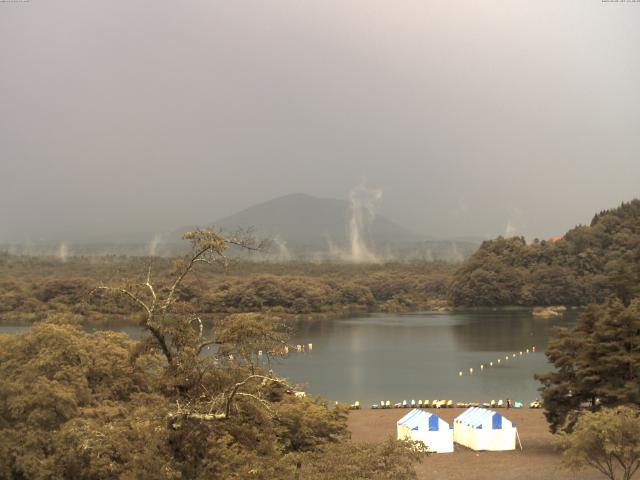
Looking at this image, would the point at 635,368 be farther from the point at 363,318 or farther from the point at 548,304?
the point at 548,304

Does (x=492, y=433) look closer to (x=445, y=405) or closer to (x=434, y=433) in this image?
(x=434, y=433)

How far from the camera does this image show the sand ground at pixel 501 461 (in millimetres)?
18891

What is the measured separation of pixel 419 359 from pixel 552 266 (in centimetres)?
6060

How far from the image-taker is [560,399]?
2175cm

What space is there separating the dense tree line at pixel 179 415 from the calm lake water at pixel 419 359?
2124cm

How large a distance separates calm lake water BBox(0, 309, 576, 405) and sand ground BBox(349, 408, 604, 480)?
28.3ft

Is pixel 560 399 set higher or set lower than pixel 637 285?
lower

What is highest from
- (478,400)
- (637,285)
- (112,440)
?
(637,285)

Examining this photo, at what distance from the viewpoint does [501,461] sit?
20.8 m

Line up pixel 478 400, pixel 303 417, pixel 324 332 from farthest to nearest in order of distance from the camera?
pixel 324 332 → pixel 478 400 → pixel 303 417

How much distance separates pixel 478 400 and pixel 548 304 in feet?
222

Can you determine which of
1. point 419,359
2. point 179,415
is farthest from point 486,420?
point 419,359

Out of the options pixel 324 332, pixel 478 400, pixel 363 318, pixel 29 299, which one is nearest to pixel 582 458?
pixel 478 400

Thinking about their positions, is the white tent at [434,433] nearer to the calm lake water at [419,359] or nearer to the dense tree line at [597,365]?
the dense tree line at [597,365]
